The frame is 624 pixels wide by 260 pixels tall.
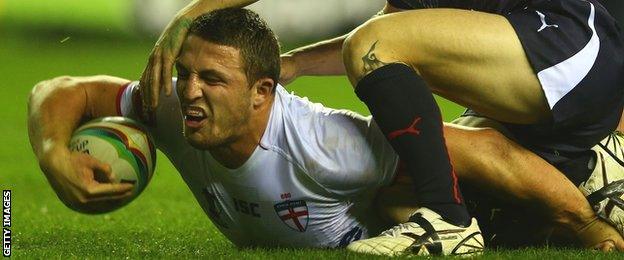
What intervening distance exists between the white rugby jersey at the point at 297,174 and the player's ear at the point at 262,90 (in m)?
0.08

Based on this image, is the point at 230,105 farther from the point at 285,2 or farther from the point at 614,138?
the point at 285,2

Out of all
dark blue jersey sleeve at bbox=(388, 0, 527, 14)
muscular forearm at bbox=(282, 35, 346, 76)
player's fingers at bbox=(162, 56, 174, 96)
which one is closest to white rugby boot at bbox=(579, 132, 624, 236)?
dark blue jersey sleeve at bbox=(388, 0, 527, 14)

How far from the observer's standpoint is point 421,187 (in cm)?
471

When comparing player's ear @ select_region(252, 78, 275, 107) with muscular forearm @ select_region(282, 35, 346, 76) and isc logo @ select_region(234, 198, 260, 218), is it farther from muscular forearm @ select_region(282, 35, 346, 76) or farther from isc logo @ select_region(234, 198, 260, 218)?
muscular forearm @ select_region(282, 35, 346, 76)

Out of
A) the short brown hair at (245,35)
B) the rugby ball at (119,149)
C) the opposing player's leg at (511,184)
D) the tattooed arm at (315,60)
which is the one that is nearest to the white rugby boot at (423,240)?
the opposing player's leg at (511,184)

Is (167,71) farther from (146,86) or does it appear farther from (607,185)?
(607,185)

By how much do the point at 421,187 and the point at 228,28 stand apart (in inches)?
35.1

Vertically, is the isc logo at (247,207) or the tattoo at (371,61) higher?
the tattoo at (371,61)

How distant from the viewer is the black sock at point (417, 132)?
15.3 ft

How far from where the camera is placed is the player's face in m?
4.65

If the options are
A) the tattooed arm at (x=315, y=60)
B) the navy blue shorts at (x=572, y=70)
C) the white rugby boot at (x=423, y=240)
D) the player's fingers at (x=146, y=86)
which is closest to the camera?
the white rugby boot at (x=423, y=240)

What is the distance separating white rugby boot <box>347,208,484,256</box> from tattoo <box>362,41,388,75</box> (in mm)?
533

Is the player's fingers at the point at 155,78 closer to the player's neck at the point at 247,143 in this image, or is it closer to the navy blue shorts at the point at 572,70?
the player's neck at the point at 247,143

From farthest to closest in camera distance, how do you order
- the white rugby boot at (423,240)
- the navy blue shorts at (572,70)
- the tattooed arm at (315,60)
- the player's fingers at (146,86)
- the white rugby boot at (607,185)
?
the tattooed arm at (315,60) < the white rugby boot at (607,185) < the navy blue shorts at (572,70) < the player's fingers at (146,86) < the white rugby boot at (423,240)
